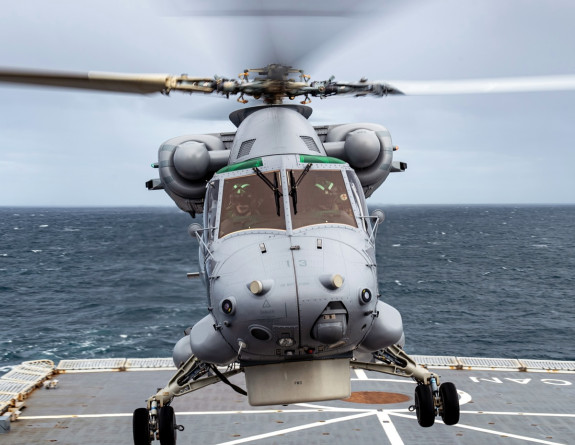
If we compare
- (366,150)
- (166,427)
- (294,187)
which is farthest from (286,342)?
(366,150)

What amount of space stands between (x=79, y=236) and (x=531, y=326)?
108110 millimetres

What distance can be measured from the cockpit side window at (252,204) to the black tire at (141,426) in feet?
11.5

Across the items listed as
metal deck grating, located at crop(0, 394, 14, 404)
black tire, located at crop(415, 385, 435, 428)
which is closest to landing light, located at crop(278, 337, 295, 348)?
black tire, located at crop(415, 385, 435, 428)

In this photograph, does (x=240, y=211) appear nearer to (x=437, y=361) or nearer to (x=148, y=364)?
(x=148, y=364)

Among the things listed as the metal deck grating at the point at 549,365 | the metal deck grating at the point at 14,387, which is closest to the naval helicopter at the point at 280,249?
the metal deck grating at the point at 14,387

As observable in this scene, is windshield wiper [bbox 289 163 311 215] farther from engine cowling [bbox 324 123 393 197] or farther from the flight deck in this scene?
the flight deck

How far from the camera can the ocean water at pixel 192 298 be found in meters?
45.2

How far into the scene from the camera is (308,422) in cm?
1959

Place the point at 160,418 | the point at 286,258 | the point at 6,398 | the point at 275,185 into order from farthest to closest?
the point at 6,398 → the point at 160,418 → the point at 275,185 → the point at 286,258

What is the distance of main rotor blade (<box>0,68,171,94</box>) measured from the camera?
7.99 meters

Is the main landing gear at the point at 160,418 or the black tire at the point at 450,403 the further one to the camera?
the black tire at the point at 450,403

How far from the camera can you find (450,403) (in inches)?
459

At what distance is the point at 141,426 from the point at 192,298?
166ft

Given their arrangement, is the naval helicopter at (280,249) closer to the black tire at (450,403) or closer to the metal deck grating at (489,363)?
the black tire at (450,403)
